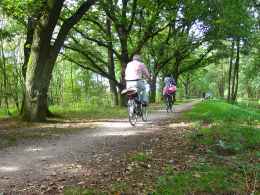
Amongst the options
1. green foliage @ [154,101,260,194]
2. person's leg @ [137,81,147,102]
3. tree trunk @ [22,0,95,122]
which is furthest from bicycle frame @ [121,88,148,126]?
tree trunk @ [22,0,95,122]

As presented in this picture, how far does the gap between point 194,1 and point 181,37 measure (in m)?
5.79

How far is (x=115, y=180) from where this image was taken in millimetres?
2693

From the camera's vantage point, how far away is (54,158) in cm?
379

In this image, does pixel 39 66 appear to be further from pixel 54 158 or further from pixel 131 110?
pixel 54 158

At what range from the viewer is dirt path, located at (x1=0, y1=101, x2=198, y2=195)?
2.74 meters

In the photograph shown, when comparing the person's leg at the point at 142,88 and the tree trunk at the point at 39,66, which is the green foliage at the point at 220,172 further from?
the tree trunk at the point at 39,66

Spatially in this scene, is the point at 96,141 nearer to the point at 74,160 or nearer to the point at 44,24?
the point at 74,160

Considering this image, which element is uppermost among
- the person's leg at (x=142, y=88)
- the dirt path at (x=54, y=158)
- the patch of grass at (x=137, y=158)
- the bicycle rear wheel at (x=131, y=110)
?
the person's leg at (x=142, y=88)

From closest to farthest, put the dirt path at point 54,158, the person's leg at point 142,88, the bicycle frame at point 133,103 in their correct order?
the dirt path at point 54,158 → the bicycle frame at point 133,103 → the person's leg at point 142,88

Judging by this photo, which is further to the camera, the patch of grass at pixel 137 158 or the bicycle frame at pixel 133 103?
the bicycle frame at pixel 133 103

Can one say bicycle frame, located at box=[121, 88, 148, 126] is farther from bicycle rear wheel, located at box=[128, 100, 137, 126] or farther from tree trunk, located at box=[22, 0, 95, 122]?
tree trunk, located at box=[22, 0, 95, 122]

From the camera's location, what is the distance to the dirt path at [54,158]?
2736 mm

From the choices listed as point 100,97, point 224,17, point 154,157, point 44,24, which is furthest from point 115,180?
point 100,97

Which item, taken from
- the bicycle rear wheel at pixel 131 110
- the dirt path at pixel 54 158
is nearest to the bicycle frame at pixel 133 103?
the bicycle rear wheel at pixel 131 110
